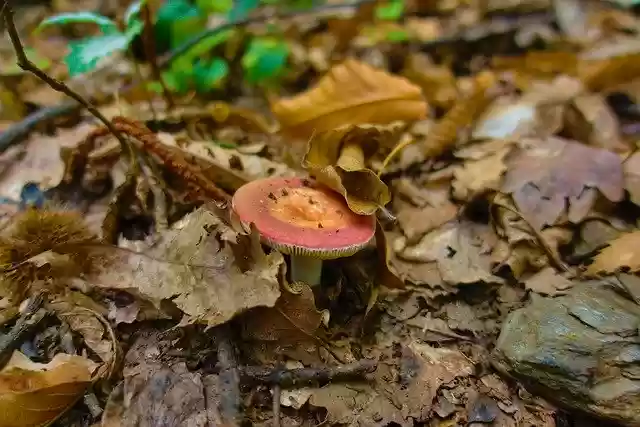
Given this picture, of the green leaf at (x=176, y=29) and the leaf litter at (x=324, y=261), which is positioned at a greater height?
the green leaf at (x=176, y=29)

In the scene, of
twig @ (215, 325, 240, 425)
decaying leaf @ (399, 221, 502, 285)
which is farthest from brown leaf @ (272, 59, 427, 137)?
twig @ (215, 325, 240, 425)

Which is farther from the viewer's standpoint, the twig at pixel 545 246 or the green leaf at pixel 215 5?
the green leaf at pixel 215 5

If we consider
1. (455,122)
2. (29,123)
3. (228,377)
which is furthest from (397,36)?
(228,377)

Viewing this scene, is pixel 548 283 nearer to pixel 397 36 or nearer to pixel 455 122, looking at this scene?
pixel 455 122

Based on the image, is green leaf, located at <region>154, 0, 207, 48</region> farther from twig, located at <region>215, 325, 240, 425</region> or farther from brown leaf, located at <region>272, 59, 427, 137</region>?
twig, located at <region>215, 325, 240, 425</region>

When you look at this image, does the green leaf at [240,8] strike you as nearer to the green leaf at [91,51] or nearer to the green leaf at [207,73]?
the green leaf at [207,73]

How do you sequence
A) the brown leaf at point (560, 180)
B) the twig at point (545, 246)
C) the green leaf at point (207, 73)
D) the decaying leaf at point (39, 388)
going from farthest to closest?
the green leaf at point (207, 73) < the brown leaf at point (560, 180) < the twig at point (545, 246) < the decaying leaf at point (39, 388)

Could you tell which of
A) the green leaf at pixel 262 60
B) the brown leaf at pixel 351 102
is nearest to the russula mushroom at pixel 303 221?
the brown leaf at pixel 351 102
